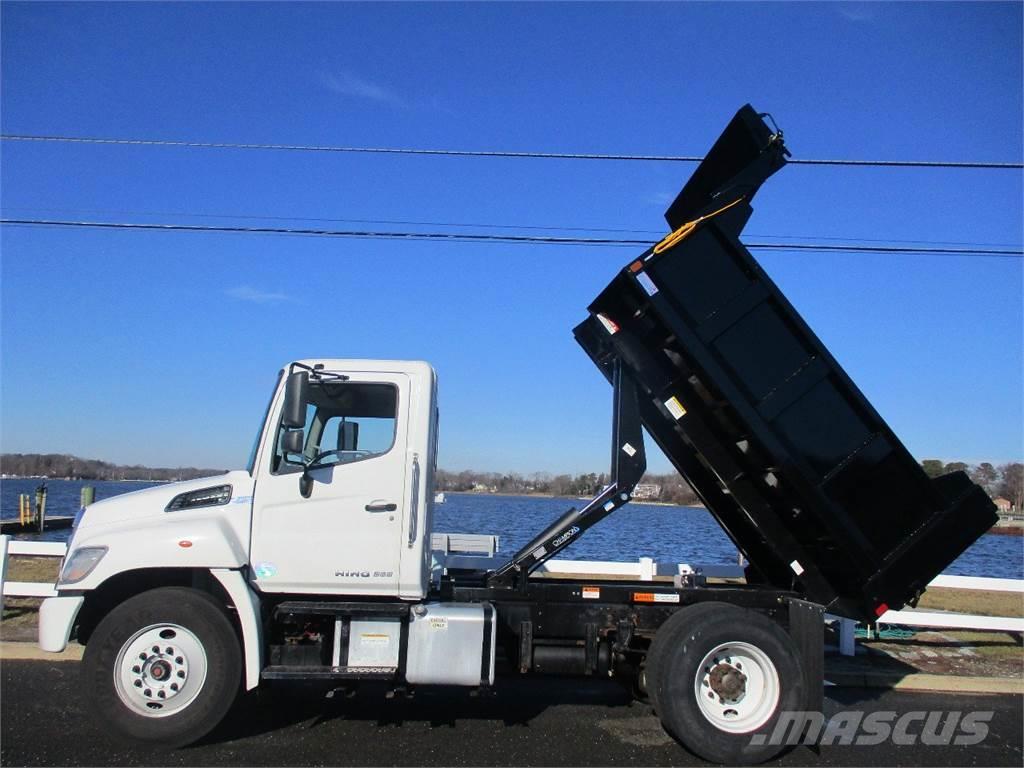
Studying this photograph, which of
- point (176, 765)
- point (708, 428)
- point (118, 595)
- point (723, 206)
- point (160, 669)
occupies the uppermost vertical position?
point (723, 206)

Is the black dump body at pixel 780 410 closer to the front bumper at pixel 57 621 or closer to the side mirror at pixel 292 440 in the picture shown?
the side mirror at pixel 292 440

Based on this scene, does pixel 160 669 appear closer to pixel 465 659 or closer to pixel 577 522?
pixel 465 659

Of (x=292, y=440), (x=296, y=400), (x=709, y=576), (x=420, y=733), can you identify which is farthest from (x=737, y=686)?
(x=296, y=400)

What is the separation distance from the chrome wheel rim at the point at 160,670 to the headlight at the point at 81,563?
1.88 ft

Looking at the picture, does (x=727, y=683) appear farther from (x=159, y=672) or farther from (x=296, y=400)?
(x=159, y=672)

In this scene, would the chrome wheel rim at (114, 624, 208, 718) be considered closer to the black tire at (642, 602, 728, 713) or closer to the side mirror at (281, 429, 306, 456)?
the side mirror at (281, 429, 306, 456)

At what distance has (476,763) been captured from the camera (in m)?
5.44

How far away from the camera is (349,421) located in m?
6.34

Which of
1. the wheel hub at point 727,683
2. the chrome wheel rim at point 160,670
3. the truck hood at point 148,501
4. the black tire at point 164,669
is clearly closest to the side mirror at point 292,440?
the truck hood at point 148,501

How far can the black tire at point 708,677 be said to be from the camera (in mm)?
5707

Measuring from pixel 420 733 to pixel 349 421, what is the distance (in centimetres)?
233

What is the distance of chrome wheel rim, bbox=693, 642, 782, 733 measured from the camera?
584 centimetres

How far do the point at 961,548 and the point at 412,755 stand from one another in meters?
4.08

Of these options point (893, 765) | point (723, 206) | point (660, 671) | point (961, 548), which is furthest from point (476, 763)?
point (723, 206)
